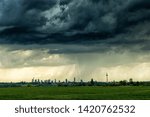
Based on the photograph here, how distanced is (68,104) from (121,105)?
14.5 feet

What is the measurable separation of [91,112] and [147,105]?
729 centimetres

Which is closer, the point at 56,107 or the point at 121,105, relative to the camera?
the point at 56,107

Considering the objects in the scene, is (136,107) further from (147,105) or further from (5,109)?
(5,109)

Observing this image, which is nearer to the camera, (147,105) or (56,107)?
(56,107)

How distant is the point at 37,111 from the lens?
110 ft

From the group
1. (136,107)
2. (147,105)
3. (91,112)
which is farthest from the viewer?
(147,105)

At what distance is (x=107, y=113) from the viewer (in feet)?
111

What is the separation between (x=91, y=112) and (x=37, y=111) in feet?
13.7

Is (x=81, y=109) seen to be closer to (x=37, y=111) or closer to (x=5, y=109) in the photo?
(x=37, y=111)

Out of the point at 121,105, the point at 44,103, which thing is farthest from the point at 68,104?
the point at 121,105

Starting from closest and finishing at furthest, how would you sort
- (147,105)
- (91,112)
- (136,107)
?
(91,112), (136,107), (147,105)

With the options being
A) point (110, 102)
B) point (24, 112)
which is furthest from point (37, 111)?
point (110, 102)

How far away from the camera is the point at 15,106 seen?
3622 cm

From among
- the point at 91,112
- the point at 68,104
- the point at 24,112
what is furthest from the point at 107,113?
Result: the point at 24,112
